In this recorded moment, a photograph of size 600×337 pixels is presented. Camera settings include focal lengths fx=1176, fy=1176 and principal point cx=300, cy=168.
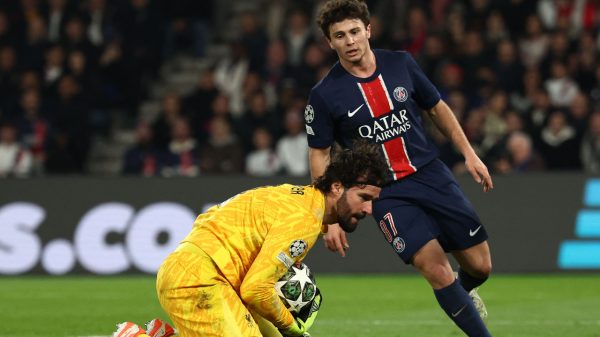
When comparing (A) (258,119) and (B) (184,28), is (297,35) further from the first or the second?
(B) (184,28)

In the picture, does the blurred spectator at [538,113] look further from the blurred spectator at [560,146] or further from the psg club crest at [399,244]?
the psg club crest at [399,244]

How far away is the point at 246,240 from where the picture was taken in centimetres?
613

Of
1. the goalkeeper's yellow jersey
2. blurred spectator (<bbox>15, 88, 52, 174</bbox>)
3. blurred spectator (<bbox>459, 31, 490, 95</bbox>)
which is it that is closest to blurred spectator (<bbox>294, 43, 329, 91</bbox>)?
blurred spectator (<bbox>459, 31, 490, 95</bbox>)

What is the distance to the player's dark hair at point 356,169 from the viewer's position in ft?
20.0

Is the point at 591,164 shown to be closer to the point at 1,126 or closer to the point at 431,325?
the point at 431,325

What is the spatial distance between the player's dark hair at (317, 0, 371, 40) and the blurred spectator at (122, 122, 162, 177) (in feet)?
26.8

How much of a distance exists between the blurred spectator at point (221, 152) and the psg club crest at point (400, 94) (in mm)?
7450

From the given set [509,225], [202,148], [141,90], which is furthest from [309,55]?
[509,225]

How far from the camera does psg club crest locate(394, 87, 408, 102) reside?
730 cm

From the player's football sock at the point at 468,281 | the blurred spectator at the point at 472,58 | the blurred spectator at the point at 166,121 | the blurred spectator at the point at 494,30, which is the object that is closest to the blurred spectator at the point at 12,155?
the blurred spectator at the point at 166,121

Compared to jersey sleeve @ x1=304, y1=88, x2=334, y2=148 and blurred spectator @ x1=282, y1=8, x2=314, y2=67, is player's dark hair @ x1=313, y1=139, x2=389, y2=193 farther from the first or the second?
blurred spectator @ x1=282, y1=8, x2=314, y2=67

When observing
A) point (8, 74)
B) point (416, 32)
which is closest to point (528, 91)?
point (416, 32)

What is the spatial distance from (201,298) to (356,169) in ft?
3.44

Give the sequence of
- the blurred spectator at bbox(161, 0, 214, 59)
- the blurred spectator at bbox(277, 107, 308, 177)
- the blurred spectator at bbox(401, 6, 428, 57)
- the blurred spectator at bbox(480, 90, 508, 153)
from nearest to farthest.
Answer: the blurred spectator at bbox(480, 90, 508, 153)
the blurred spectator at bbox(277, 107, 308, 177)
the blurred spectator at bbox(401, 6, 428, 57)
the blurred spectator at bbox(161, 0, 214, 59)
